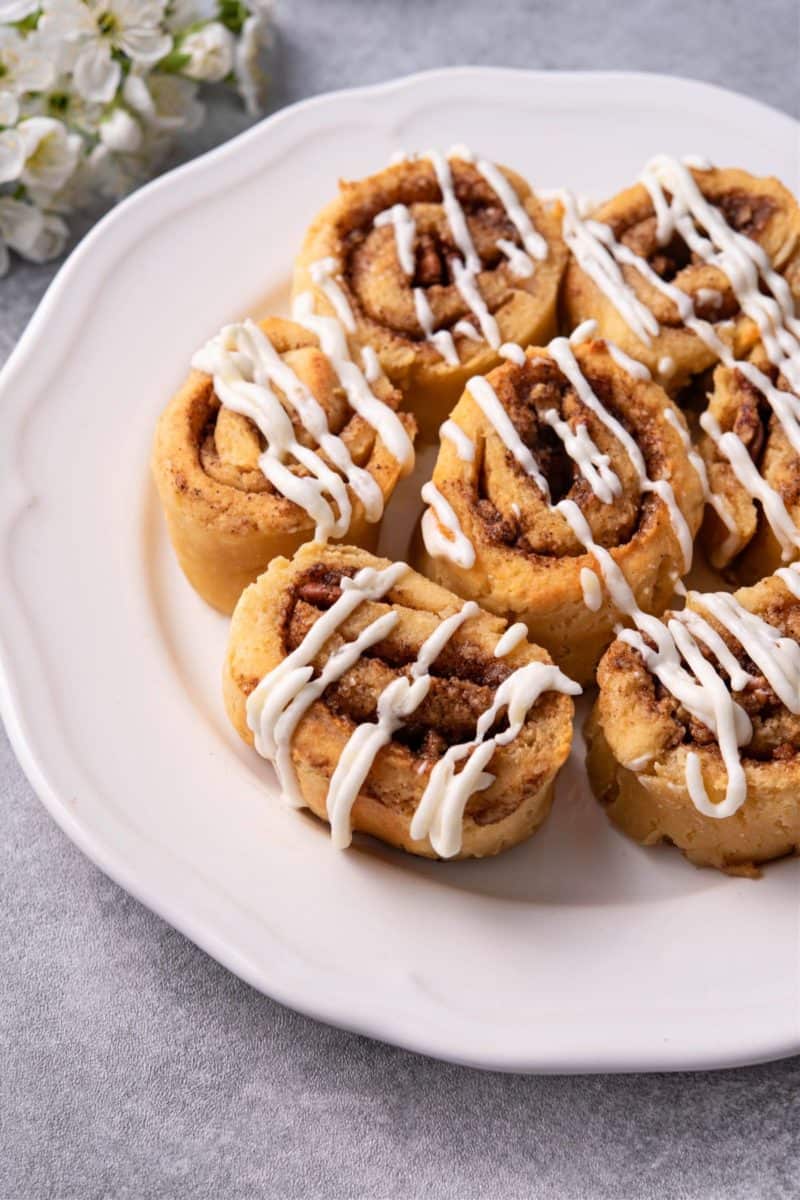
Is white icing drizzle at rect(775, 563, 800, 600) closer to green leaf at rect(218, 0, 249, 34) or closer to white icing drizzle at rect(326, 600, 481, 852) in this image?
white icing drizzle at rect(326, 600, 481, 852)

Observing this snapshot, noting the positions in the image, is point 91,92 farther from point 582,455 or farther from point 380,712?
point 380,712

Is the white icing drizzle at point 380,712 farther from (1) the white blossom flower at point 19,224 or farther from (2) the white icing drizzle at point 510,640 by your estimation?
(1) the white blossom flower at point 19,224

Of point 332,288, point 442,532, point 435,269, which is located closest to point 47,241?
point 332,288

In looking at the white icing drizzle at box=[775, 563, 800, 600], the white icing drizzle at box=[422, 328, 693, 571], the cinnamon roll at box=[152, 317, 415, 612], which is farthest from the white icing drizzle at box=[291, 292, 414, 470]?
the white icing drizzle at box=[775, 563, 800, 600]

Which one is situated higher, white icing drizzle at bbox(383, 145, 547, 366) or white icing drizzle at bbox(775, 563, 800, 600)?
white icing drizzle at bbox(383, 145, 547, 366)

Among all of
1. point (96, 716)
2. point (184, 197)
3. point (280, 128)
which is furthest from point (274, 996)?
point (280, 128)

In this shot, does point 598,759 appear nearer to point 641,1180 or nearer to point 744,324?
point 641,1180

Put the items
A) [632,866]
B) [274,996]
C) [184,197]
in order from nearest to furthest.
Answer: [274,996] → [632,866] → [184,197]

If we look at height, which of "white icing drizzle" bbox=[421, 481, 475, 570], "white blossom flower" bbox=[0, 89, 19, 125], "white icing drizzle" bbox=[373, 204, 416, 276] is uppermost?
"white blossom flower" bbox=[0, 89, 19, 125]
